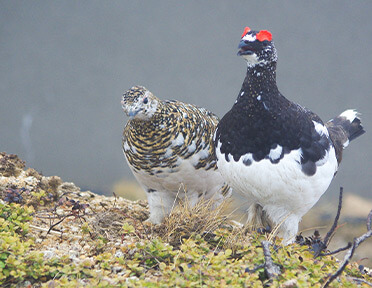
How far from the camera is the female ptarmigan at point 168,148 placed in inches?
156

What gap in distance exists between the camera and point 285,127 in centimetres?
360

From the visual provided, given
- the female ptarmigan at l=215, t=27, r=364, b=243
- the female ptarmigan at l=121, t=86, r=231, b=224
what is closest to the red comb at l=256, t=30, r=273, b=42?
the female ptarmigan at l=215, t=27, r=364, b=243

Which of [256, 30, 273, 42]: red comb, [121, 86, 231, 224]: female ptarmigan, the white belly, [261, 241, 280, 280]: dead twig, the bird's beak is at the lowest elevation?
[261, 241, 280, 280]: dead twig

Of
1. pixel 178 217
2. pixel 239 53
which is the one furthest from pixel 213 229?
pixel 239 53

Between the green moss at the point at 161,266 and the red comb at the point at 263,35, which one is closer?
the green moss at the point at 161,266

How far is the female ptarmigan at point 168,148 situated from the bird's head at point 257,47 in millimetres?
806

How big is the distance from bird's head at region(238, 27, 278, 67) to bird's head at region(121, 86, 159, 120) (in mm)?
801

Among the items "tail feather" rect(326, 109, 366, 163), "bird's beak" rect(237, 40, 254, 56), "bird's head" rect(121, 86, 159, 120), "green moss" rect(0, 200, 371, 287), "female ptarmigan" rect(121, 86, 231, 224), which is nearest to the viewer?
"green moss" rect(0, 200, 371, 287)

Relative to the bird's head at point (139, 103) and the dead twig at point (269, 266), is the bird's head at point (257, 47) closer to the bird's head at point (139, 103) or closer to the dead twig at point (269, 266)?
the bird's head at point (139, 103)

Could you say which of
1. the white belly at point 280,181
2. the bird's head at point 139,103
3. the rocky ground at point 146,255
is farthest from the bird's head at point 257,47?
the rocky ground at point 146,255

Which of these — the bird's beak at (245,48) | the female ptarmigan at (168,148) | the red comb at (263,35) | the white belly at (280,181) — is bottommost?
the white belly at (280,181)

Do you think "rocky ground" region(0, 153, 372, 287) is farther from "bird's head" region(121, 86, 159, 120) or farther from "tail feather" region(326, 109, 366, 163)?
"tail feather" region(326, 109, 366, 163)

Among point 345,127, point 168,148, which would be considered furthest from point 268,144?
point 345,127

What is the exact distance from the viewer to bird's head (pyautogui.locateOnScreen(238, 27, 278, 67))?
3.52m
